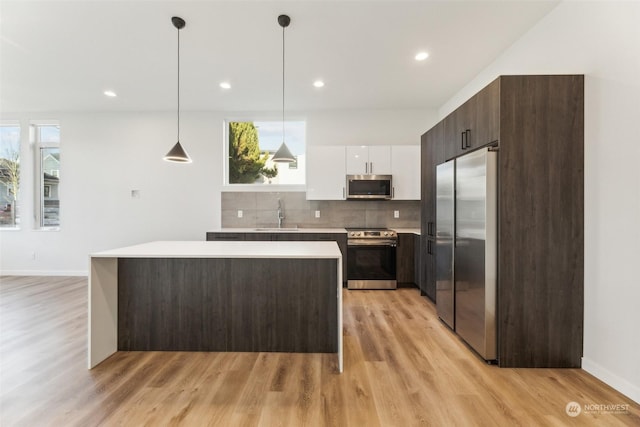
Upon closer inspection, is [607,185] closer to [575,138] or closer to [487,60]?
Answer: [575,138]

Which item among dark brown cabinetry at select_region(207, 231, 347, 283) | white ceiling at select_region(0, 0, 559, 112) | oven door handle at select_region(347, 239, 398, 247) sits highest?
white ceiling at select_region(0, 0, 559, 112)

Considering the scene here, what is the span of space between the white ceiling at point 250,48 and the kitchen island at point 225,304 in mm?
1997

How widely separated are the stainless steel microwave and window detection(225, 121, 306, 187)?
919mm

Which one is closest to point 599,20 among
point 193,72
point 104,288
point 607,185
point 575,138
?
point 575,138

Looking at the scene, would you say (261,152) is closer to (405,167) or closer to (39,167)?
(405,167)

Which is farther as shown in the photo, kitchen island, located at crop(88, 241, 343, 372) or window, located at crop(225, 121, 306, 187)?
window, located at crop(225, 121, 306, 187)

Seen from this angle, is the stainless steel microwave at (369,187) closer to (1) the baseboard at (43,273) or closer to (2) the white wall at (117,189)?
(2) the white wall at (117,189)

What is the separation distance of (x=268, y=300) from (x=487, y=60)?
135 inches

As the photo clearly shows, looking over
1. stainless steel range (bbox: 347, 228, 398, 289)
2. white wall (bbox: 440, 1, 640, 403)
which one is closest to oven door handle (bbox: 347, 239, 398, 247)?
stainless steel range (bbox: 347, 228, 398, 289)

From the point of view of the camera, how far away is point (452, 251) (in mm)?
2615

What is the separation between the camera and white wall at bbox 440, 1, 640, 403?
1.73 meters

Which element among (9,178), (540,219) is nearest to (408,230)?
(540,219)

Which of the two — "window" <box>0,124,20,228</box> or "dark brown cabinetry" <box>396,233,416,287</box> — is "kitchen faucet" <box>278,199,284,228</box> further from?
"window" <box>0,124,20,228</box>

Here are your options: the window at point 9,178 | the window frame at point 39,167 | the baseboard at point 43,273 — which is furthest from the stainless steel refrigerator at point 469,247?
the window at point 9,178
